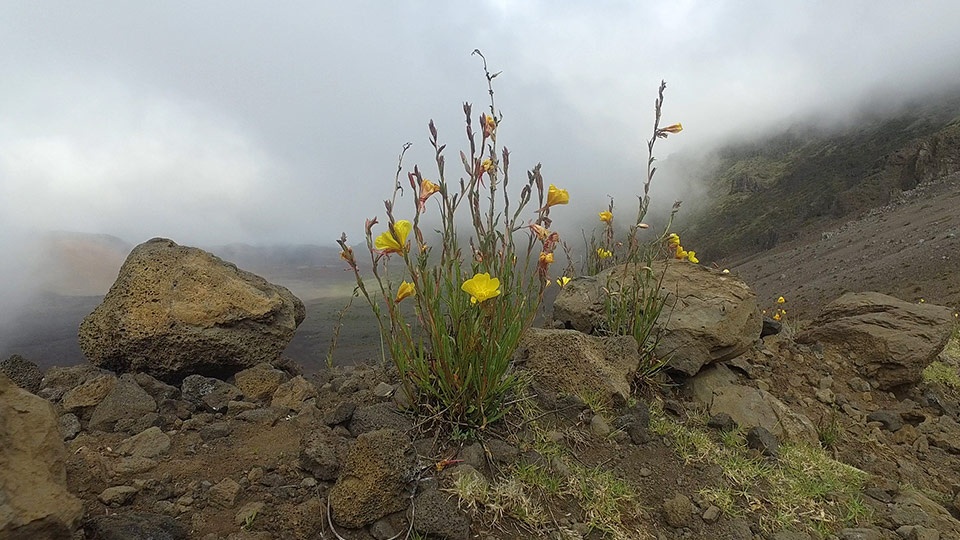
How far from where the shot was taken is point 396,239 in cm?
219

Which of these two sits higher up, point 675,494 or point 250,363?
point 250,363

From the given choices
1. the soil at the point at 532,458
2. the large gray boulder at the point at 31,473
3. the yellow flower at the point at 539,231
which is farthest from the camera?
the yellow flower at the point at 539,231

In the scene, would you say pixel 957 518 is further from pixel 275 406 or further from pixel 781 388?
pixel 275 406

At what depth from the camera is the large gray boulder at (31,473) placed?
1305 millimetres

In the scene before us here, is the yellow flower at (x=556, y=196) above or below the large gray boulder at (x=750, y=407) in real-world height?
above

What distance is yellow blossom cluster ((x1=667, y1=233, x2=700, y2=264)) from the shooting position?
13.6 ft

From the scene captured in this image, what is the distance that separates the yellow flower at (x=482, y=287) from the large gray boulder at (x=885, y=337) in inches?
164

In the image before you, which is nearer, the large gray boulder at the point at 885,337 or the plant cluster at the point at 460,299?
the plant cluster at the point at 460,299

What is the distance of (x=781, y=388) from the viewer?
4.07 meters

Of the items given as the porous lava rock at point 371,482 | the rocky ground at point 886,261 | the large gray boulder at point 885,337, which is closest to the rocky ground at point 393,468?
the porous lava rock at point 371,482

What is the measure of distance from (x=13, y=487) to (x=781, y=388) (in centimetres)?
455

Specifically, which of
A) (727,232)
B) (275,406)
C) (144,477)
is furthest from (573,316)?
(727,232)

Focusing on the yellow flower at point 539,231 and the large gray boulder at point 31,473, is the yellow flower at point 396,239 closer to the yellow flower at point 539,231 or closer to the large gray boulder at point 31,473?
the yellow flower at point 539,231

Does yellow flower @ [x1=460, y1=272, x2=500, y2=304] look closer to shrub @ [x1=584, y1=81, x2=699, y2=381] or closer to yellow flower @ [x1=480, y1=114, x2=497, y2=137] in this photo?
yellow flower @ [x1=480, y1=114, x2=497, y2=137]
